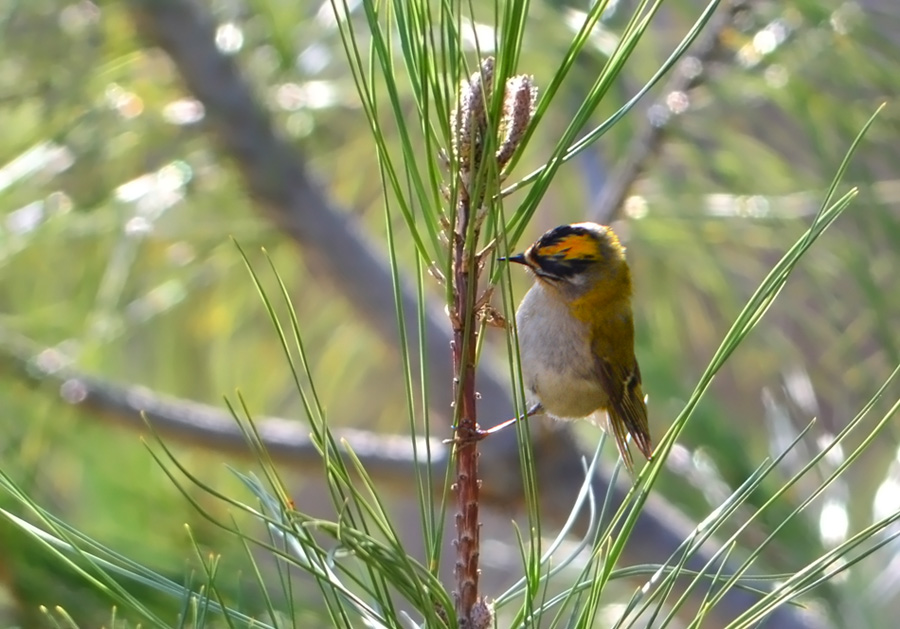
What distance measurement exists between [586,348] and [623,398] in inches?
2.9

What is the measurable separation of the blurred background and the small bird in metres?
0.14

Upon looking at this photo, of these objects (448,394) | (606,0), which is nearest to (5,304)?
(448,394)

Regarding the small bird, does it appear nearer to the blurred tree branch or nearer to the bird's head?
the bird's head

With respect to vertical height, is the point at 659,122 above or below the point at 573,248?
above

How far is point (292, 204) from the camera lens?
4.51ft

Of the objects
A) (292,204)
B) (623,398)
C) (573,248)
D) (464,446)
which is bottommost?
(464,446)

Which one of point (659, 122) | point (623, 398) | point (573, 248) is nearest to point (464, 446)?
point (573, 248)

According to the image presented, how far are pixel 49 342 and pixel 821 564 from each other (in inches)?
43.8

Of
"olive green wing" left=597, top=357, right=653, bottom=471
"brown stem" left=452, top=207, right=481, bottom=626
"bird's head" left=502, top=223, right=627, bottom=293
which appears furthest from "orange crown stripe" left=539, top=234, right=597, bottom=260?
"brown stem" left=452, top=207, right=481, bottom=626

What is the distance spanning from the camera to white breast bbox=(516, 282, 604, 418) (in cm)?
105

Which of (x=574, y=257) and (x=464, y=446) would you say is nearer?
(x=464, y=446)

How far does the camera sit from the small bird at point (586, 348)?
1.03 meters

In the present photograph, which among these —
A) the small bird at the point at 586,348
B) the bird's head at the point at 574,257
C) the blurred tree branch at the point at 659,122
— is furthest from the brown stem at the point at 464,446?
the blurred tree branch at the point at 659,122

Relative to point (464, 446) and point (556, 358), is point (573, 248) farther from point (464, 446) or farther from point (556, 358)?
point (464, 446)
